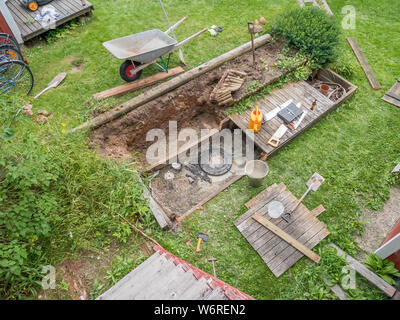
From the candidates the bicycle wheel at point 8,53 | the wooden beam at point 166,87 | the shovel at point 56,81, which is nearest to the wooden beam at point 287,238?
the wooden beam at point 166,87

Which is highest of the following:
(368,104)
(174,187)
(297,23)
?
(297,23)

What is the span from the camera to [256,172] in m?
5.95

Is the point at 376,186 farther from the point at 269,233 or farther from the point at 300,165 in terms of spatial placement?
the point at 269,233

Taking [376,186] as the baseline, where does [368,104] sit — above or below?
above

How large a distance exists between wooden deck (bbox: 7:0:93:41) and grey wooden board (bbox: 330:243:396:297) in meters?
9.83

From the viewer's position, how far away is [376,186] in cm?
582

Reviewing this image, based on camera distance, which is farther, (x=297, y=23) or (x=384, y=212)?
(x=297, y=23)

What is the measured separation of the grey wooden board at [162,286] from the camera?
142 inches

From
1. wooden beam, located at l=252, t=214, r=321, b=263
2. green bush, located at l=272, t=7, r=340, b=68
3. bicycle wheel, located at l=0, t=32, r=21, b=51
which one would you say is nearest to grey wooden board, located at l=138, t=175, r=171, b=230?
wooden beam, located at l=252, t=214, r=321, b=263

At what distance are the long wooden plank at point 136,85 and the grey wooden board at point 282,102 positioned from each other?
7.23ft

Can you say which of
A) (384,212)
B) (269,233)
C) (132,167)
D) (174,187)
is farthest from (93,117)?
(384,212)

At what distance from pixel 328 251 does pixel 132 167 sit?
13.8 ft

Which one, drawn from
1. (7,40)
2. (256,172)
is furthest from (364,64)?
(7,40)

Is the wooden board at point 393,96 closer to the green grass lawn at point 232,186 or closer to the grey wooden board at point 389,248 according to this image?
the green grass lawn at point 232,186
